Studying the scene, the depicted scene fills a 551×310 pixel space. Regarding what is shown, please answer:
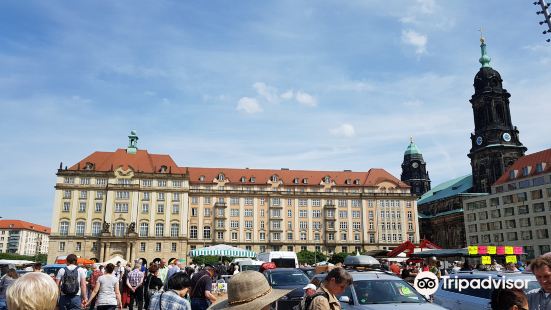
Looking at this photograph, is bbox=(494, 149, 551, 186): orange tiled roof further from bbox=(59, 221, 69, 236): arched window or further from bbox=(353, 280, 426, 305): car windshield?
bbox=(59, 221, 69, 236): arched window

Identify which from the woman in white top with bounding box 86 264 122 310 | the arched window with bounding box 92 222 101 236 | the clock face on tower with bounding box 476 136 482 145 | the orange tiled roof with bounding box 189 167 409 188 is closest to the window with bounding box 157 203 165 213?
the orange tiled roof with bounding box 189 167 409 188

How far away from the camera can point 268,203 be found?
299 feet

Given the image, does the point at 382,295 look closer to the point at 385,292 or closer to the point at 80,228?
the point at 385,292

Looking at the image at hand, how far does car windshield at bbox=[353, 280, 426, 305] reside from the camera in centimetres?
1034

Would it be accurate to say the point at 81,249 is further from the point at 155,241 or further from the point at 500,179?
the point at 500,179

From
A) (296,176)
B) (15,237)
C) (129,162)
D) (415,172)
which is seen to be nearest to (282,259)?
(129,162)

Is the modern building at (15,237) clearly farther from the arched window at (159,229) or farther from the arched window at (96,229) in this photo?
the arched window at (159,229)

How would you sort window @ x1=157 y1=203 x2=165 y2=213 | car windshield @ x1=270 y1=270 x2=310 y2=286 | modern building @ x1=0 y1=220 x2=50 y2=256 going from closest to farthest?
car windshield @ x1=270 y1=270 x2=310 y2=286, window @ x1=157 y1=203 x2=165 y2=213, modern building @ x1=0 y1=220 x2=50 y2=256

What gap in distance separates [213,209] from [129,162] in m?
19.0

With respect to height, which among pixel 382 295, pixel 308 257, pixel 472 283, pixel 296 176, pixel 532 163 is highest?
pixel 532 163

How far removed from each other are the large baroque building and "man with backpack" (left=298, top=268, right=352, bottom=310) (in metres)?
79.7

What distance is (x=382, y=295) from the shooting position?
1050 cm

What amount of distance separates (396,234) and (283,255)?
63.1 metres

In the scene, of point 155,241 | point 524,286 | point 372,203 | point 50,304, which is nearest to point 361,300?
point 524,286
